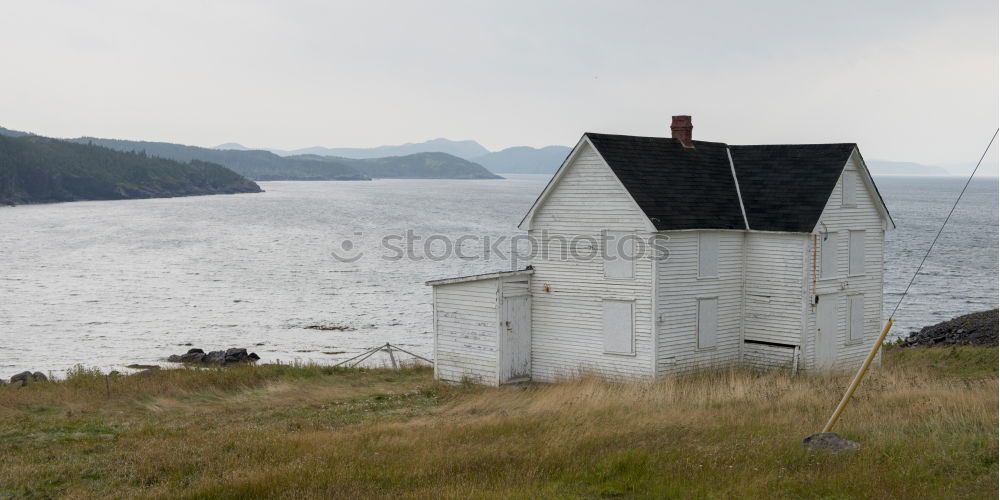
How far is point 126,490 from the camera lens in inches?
553

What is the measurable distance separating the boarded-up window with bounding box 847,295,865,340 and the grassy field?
2593 mm

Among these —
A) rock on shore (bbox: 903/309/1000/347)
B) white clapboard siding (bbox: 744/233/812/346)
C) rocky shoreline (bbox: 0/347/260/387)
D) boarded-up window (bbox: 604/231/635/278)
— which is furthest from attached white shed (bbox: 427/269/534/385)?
rock on shore (bbox: 903/309/1000/347)

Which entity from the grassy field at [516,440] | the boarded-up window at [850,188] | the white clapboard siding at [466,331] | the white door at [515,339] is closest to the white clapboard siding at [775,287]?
the grassy field at [516,440]

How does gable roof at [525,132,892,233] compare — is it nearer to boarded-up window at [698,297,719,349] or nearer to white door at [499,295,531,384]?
boarded-up window at [698,297,719,349]

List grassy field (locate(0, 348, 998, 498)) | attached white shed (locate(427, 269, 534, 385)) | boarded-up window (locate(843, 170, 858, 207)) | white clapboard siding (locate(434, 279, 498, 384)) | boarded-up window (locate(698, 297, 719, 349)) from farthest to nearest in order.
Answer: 1. boarded-up window (locate(843, 170, 858, 207))
2. white clapboard siding (locate(434, 279, 498, 384))
3. attached white shed (locate(427, 269, 534, 385))
4. boarded-up window (locate(698, 297, 719, 349))
5. grassy field (locate(0, 348, 998, 498))

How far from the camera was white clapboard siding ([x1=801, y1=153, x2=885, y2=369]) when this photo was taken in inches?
1104

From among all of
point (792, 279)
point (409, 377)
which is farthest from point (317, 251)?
point (792, 279)

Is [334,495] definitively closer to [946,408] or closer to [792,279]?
[946,408]

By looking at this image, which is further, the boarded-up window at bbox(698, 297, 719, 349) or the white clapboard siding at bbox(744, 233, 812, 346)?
the white clapboard siding at bbox(744, 233, 812, 346)

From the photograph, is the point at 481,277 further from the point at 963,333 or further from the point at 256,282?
the point at 256,282

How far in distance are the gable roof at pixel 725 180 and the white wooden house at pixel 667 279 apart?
49 mm

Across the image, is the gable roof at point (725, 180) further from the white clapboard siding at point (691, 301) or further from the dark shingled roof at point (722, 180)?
the white clapboard siding at point (691, 301)

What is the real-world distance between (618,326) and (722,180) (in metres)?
6.60

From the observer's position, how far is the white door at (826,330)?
2828cm
